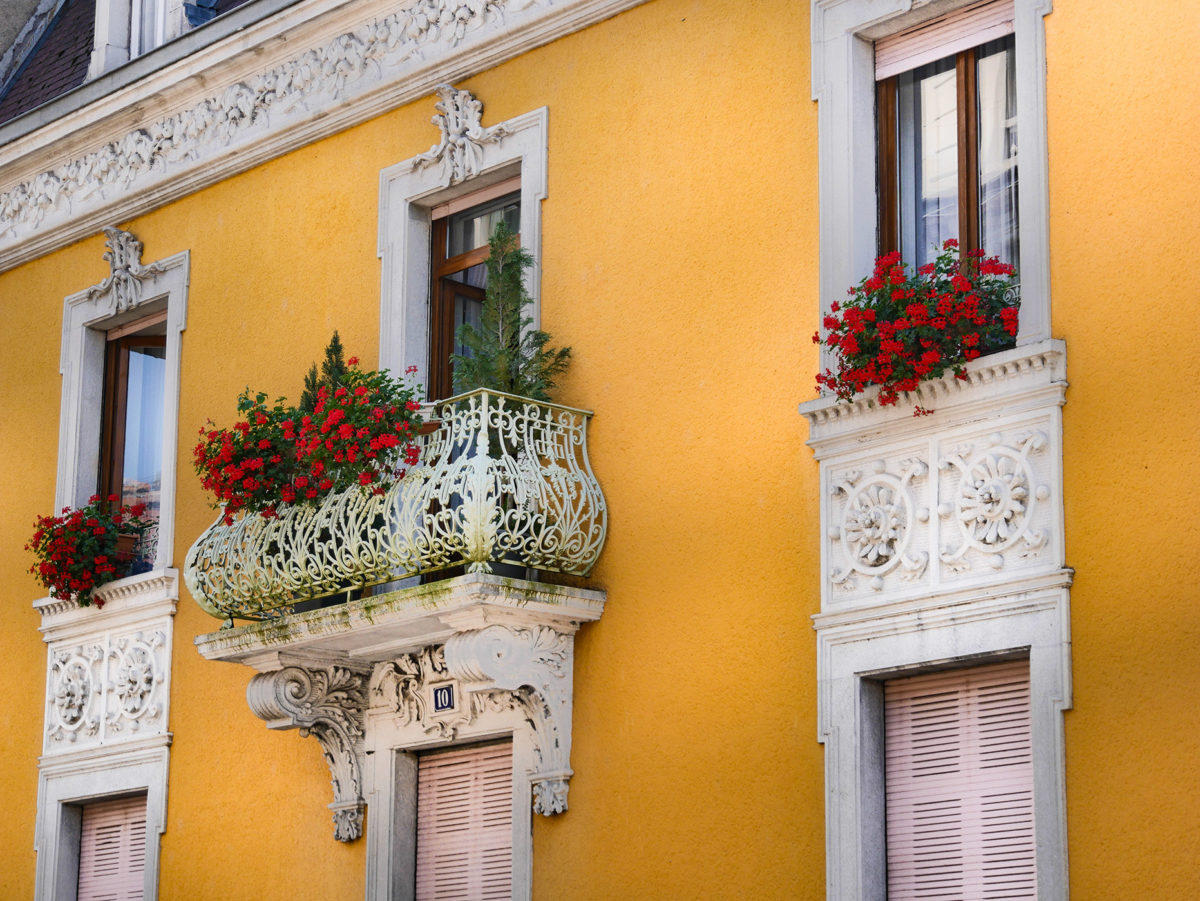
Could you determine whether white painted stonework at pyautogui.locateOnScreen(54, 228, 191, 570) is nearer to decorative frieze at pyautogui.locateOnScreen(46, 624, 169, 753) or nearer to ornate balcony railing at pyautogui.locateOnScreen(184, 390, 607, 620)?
decorative frieze at pyautogui.locateOnScreen(46, 624, 169, 753)

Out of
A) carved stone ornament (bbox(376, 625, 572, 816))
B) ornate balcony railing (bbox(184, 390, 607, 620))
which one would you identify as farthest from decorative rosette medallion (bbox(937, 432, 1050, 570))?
carved stone ornament (bbox(376, 625, 572, 816))

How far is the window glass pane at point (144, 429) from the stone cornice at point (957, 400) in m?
6.42

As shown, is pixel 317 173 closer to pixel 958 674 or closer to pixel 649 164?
pixel 649 164

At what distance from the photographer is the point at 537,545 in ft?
39.1

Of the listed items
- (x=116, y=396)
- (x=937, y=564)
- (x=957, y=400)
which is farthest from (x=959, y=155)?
(x=116, y=396)

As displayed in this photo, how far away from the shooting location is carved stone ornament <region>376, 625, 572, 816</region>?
1191 cm

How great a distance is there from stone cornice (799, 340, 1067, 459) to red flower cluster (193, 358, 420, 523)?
259 centimetres

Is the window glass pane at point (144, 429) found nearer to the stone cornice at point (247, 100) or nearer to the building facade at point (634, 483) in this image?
the building facade at point (634, 483)

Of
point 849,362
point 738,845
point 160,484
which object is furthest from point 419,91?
point 738,845

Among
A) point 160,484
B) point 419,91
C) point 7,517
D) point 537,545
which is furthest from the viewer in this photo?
point 7,517

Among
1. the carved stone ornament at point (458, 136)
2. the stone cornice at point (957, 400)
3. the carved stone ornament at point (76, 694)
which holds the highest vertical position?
the carved stone ornament at point (458, 136)

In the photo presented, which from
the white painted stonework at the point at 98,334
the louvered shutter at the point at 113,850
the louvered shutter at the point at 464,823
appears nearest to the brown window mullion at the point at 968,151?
the louvered shutter at the point at 464,823

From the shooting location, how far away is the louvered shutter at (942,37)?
11297 mm

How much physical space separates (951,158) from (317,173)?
17.0ft
